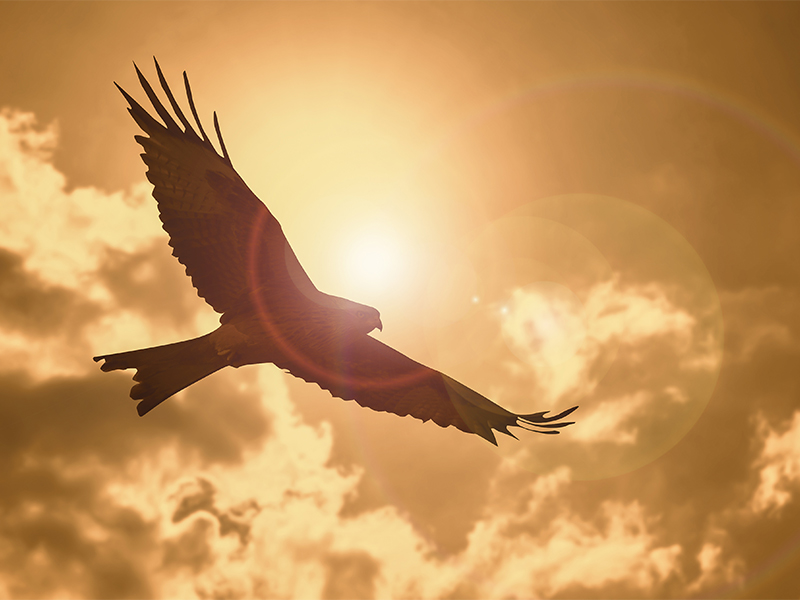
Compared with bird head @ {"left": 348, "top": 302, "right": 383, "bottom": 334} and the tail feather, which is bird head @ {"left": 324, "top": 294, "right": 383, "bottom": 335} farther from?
the tail feather

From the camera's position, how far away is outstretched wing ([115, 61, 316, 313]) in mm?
4691

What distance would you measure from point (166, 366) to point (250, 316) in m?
1.11

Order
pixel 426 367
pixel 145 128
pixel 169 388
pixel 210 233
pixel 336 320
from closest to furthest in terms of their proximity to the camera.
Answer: pixel 145 128, pixel 210 233, pixel 169 388, pixel 336 320, pixel 426 367

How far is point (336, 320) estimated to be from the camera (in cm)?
584

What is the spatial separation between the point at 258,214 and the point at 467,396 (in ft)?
12.1

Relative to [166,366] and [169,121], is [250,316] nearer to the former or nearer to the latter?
[166,366]

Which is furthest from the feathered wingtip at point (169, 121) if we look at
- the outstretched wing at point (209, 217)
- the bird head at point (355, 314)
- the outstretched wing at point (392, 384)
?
the outstretched wing at point (392, 384)

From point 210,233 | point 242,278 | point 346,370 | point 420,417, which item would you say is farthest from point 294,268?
point 420,417

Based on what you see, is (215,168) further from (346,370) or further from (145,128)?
(346,370)

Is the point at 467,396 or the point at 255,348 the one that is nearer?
the point at 255,348

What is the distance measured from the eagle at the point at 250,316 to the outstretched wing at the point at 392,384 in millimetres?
14

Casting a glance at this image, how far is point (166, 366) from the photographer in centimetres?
537

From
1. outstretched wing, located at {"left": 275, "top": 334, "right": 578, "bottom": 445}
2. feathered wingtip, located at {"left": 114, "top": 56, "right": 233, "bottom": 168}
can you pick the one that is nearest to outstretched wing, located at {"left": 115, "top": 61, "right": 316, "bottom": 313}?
feathered wingtip, located at {"left": 114, "top": 56, "right": 233, "bottom": 168}

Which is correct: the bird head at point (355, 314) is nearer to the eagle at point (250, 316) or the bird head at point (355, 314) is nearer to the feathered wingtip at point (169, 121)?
the eagle at point (250, 316)
